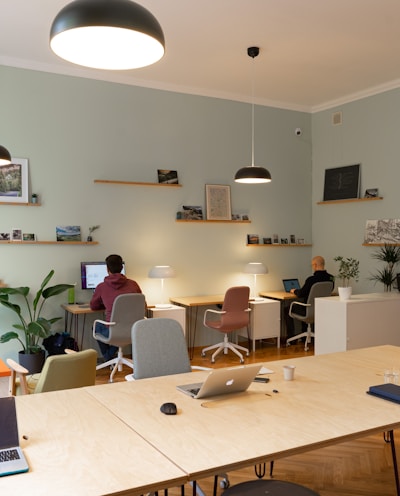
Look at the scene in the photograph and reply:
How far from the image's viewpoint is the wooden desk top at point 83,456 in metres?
1.55

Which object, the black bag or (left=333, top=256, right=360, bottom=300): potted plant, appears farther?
(left=333, top=256, right=360, bottom=300): potted plant

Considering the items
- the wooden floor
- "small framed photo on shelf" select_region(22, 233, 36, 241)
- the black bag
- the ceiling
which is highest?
the ceiling

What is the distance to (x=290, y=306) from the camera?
7168 mm

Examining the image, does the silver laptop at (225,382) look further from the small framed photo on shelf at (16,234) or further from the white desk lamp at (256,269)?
the white desk lamp at (256,269)

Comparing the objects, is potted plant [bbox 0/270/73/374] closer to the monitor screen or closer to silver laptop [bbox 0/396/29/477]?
the monitor screen

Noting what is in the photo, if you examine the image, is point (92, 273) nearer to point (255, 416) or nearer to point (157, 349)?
point (157, 349)

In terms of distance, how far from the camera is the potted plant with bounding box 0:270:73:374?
5445 millimetres

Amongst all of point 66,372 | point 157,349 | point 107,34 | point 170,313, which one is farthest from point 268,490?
point 170,313

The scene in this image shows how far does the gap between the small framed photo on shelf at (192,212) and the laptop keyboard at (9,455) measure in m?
5.20

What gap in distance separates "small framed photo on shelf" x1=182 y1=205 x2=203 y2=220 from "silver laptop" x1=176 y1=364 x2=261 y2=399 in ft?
14.6

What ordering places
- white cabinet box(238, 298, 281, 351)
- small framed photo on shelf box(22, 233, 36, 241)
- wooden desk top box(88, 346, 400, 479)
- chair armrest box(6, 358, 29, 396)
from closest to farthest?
wooden desk top box(88, 346, 400, 479), chair armrest box(6, 358, 29, 396), small framed photo on shelf box(22, 233, 36, 241), white cabinet box(238, 298, 281, 351)

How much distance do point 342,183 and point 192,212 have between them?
2185 mm

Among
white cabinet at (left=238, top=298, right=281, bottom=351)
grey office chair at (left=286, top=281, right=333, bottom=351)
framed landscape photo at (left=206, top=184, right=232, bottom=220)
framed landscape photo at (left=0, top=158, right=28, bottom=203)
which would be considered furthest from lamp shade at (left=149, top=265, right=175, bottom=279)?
grey office chair at (left=286, top=281, right=333, bottom=351)

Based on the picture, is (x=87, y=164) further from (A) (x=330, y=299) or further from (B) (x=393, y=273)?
(B) (x=393, y=273)
